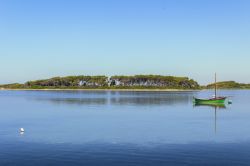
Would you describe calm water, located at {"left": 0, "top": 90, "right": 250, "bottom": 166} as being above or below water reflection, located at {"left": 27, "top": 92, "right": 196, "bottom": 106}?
below

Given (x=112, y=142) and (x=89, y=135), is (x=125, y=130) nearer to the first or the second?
(x=89, y=135)

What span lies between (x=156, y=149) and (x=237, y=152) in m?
6.34

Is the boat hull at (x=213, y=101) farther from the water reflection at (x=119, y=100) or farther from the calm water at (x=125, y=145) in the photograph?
the calm water at (x=125, y=145)

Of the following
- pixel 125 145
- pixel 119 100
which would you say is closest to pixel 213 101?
pixel 119 100

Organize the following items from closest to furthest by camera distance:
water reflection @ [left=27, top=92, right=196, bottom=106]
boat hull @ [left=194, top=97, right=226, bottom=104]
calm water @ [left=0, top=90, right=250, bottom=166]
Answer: calm water @ [left=0, top=90, right=250, bottom=166], boat hull @ [left=194, top=97, right=226, bottom=104], water reflection @ [left=27, top=92, right=196, bottom=106]

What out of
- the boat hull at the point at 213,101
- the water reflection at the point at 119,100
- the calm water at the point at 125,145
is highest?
the boat hull at the point at 213,101

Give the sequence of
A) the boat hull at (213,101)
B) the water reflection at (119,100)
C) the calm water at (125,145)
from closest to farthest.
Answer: the calm water at (125,145) < the boat hull at (213,101) < the water reflection at (119,100)

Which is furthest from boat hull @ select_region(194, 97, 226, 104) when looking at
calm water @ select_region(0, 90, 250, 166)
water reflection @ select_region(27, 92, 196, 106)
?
calm water @ select_region(0, 90, 250, 166)

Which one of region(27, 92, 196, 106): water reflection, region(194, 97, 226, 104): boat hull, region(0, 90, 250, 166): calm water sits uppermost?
region(194, 97, 226, 104): boat hull

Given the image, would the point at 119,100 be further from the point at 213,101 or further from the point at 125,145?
the point at 125,145

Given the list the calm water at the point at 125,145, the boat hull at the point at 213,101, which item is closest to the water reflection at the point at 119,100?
the boat hull at the point at 213,101

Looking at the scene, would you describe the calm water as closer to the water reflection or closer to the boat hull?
the boat hull

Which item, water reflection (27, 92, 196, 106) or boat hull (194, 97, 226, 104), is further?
water reflection (27, 92, 196, 106)

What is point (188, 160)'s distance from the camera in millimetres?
26422
